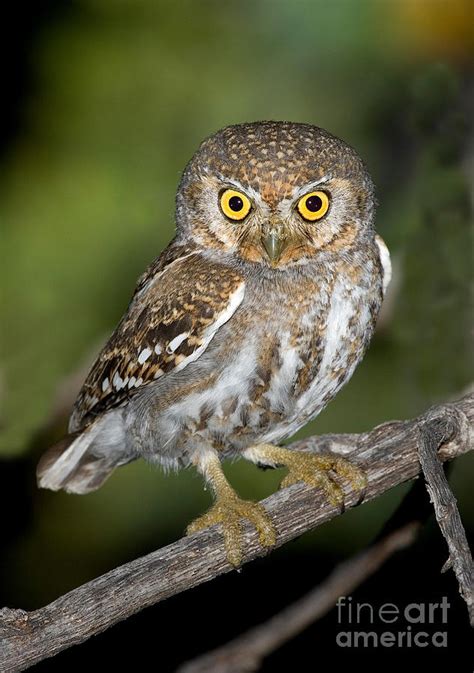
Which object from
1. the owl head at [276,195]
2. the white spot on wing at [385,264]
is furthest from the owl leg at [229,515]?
the white spot on wing at [385,264]

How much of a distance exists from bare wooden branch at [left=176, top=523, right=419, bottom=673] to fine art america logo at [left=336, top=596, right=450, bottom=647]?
0.06 meters

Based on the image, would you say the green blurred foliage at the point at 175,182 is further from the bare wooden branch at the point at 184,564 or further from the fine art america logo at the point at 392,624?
the bare wooden branch at the point at 184,564

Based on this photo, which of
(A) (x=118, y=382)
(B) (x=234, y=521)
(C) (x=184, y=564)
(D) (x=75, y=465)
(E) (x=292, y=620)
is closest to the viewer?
(C) (x=184, y=564)

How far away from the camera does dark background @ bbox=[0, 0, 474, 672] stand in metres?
3.78

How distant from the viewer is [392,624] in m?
3.09

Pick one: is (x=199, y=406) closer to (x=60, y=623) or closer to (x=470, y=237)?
(x=60, y=623)

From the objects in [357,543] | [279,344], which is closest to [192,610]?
[357,543]

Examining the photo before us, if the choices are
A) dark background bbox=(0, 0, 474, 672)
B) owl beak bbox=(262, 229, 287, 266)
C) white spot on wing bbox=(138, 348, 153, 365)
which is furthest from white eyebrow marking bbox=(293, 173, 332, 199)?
dark background bbox=(0, 0, 474, 672)

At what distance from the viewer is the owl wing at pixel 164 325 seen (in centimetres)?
286

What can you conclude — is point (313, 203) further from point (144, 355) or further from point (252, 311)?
point (144, 355)

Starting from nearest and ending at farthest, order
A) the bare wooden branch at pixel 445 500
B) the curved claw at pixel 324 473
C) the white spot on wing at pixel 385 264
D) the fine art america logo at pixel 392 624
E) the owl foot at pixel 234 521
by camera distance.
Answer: the bare wooden branch at pixel 445 500, the owl foot at pixel 234 521, the curved claw at pixel 324 473, the fine art america logo at pixel 392 624, the white spot on wing at pixel 385 264

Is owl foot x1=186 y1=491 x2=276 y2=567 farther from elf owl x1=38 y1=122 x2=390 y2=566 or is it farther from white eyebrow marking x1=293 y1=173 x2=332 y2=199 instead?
white eyebrow marking x1=293 y1=173 x2=332 y2=199

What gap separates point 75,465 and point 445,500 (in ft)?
5.12

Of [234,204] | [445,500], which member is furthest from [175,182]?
[445,500]
